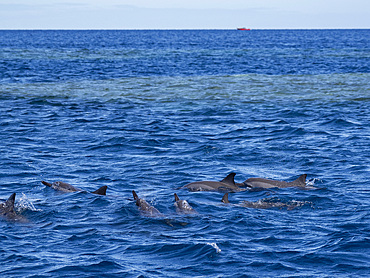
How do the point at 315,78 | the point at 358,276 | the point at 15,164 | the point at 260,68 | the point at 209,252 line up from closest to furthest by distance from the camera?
the point at 358,276 → the point at 209,252 → the point at 15,164 → the point at 315,78 → the point at 260,68

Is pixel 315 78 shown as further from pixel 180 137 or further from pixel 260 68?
pixel 180 137

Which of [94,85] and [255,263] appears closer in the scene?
[255,263]

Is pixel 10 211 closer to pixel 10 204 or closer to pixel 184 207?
pixel 10 204

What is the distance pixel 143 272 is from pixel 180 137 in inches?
551

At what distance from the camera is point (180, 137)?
954 inches

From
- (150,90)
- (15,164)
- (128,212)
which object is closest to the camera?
(128,212)

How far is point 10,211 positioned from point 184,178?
19.6ft

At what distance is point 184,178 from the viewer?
58.9 feet

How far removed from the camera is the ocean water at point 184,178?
1109 cm

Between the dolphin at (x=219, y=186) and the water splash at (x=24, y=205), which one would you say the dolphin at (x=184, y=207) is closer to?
the dolphin at (x=219, y=186)

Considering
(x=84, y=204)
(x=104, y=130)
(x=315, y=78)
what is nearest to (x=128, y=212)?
(x=84, y=204)

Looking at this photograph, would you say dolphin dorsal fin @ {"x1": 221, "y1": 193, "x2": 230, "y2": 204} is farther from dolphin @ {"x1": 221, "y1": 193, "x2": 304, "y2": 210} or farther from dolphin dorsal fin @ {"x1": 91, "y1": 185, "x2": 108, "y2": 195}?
dolphin dorsal fin @ {"x1": 91, "y1": 185, "x2": 108, "y2": 195}

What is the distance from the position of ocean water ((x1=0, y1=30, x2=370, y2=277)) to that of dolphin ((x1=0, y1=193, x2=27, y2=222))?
0.24 metres

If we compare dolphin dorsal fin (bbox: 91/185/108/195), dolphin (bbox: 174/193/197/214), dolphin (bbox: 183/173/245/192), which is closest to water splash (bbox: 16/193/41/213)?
dolphin dorsal fin (bbox: 91/185/108/195)
